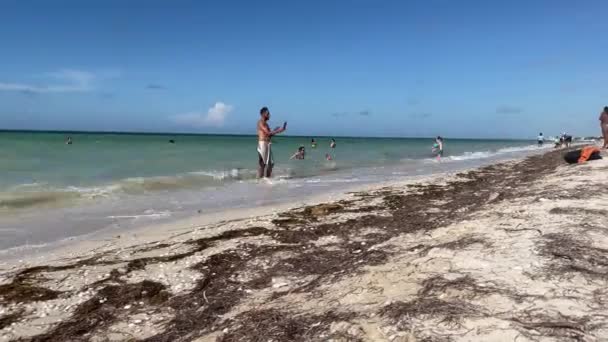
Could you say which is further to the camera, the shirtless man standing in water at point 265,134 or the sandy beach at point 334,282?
the shirtless man standing in water at point 265,134

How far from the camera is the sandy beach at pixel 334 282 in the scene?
9.60ft

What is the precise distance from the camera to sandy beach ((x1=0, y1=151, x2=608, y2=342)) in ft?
9.60

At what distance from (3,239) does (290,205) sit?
5.36 meters

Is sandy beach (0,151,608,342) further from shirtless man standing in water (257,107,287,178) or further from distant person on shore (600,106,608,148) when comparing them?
distant person on shore (600,106,608,148)

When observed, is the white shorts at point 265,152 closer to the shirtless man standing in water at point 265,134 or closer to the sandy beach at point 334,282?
the shirtless man standing in water at point 265,134

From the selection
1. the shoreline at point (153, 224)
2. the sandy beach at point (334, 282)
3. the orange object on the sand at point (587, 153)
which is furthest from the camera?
the orange object on the sand at point (587, 153)

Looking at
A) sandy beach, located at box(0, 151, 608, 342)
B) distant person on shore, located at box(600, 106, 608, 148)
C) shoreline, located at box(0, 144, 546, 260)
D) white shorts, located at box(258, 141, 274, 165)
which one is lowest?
shoreline, located at box(0, 144, 546, 260)

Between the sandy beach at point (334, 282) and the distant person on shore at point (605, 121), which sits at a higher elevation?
the distant person on shore at point (605, 121)

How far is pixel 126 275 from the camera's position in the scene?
498 cm

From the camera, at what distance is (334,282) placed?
13.2ft

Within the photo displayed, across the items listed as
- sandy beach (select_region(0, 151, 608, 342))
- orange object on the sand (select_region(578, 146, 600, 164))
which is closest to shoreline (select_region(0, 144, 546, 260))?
sandy beach (select_region(0, 151, 608, 342))

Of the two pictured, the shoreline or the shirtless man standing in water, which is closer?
the shoreline

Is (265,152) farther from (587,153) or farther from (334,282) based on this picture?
(587,153)

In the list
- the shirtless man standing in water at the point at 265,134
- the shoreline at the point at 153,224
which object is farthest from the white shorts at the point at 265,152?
the shoreline at the point at 153,224
